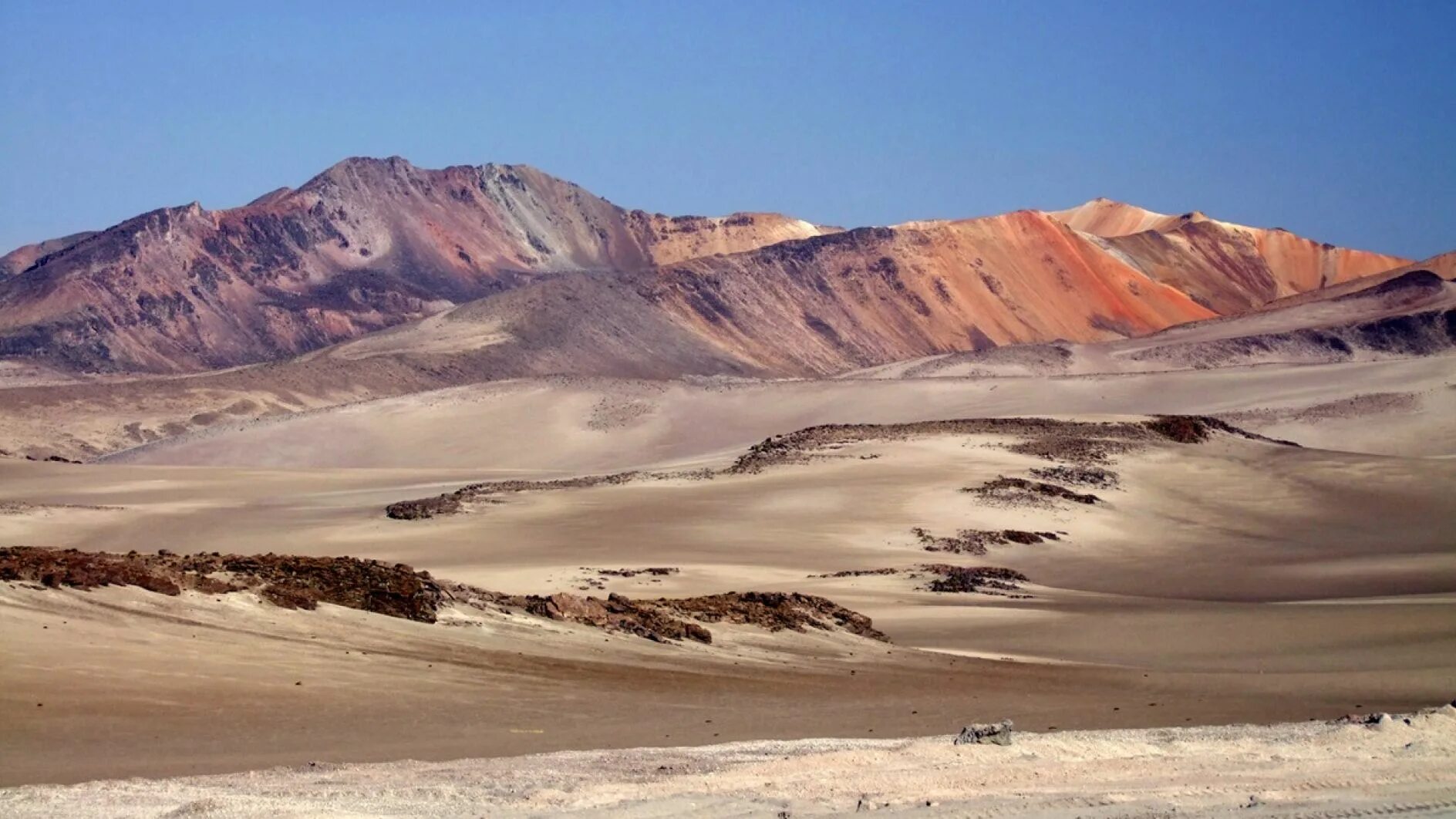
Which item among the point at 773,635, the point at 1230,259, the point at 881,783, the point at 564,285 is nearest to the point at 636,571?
the point at 773,635

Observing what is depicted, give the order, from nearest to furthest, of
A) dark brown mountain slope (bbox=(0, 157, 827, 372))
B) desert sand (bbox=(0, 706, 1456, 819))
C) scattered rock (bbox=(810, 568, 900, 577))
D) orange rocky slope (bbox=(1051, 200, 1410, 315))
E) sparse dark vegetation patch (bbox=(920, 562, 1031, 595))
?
desert sand (bbox=(0, 706, 1456, 819)), sparse dark vegetation patch (bbox=(920, 562, 1031, 595)), scattered rock (bbox=(810, 568, 900, 577)), dark brown mountain slope (bbox=(0, 157, 827, 372)), orange rocky slope (bbox=(1051, 200, 1410, 315))

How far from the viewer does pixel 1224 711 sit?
49.5 feet

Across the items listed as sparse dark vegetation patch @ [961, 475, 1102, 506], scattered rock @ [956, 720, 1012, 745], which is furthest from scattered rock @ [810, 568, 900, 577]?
scattered rock @ [956, 720, 1012, 745]

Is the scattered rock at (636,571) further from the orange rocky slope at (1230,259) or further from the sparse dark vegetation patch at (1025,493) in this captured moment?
the orange rocky slope at (1230,259)

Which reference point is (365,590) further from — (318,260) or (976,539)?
(318,260)

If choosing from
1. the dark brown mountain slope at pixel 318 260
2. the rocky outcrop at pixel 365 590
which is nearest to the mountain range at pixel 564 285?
the dark brown mountain slope at pixel 318 260

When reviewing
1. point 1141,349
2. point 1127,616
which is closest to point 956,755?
point 1127,616

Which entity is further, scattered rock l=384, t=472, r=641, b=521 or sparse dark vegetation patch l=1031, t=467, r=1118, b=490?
sparse dark vegetation patch l=1031, t=467, r=1118, b=490

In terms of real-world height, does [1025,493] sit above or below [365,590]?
above

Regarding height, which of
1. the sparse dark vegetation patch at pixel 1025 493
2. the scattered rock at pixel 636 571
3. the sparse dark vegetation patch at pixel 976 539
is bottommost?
the scattered rock at pixel 636 571

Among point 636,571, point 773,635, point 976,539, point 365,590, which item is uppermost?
point 365,590

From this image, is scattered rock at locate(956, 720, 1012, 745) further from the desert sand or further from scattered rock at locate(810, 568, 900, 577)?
scattered rock at locate(810, 568, 900, 577)

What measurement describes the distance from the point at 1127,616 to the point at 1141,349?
79269 mm

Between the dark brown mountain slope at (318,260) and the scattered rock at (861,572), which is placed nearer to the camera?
the scattered rock at (861,572)
